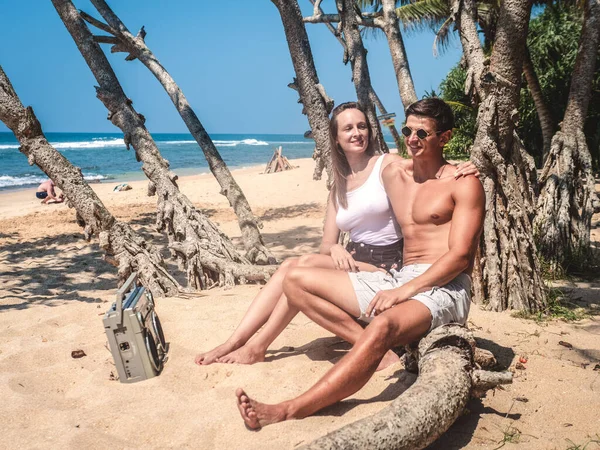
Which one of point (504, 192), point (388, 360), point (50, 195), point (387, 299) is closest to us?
point (387, 299)

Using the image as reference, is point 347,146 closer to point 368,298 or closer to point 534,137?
point 368,298

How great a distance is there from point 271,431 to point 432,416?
2.44 ft

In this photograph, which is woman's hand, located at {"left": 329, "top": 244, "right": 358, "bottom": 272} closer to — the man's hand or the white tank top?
the white tank top

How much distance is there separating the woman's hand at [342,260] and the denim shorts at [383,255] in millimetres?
152

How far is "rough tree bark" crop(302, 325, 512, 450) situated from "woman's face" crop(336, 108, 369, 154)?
4.51ft

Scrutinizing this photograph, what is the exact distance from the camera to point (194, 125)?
18.8ft

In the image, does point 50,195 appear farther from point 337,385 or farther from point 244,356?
point 337,385

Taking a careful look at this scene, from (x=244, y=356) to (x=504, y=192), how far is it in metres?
2.35

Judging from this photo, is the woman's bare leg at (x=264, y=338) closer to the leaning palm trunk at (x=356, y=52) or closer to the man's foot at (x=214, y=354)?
the man's foot at (x=214, y=354)

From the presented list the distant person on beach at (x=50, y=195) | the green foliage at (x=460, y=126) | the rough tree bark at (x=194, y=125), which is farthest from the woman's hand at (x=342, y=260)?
the distant person on beach at (x=50, y=195)

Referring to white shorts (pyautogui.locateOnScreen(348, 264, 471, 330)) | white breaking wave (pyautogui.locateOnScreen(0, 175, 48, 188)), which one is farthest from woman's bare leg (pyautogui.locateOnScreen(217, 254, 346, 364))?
white breaking wave (pyautogui.locateOnScreen(0, 175, 48, 188))

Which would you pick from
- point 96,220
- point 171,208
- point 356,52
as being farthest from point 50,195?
point 356,52

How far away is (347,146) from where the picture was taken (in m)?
3.38

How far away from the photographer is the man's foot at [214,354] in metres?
3.15
